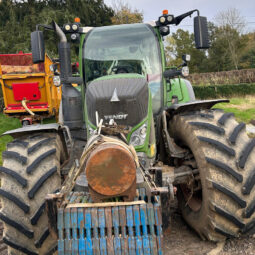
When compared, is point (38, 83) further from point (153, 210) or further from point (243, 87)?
point (243, 87)

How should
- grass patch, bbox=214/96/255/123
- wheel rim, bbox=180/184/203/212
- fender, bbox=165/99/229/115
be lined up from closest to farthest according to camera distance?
wheel rim, bbox=180/184/203/212, fender, bbox=165/99/229/115, grass patch, bbox=214/96/255/123

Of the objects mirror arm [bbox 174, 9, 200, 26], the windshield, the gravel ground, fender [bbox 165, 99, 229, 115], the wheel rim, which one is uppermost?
mirror arm [bbox 174, 9, 200, 26]

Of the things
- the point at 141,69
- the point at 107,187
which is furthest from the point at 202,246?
the point at 141,69

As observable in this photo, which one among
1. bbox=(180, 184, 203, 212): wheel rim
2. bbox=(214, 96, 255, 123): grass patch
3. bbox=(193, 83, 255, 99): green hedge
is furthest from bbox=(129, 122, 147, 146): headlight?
bbox=(193, 83, 255, 99): green hedge

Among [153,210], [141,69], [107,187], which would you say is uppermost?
[141,69]

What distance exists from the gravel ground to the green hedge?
1730 centimetres

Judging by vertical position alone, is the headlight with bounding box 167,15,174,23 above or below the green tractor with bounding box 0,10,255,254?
above

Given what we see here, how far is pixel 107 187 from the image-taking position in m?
2.25

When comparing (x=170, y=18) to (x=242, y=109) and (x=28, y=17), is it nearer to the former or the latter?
(x=242, y=109)

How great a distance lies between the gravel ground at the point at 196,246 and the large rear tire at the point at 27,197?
81cm

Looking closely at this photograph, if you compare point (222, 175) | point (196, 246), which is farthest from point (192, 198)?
point (222, 175)

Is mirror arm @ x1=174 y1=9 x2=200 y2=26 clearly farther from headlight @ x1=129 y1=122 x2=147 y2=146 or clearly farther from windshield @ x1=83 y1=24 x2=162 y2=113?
headlight @ x1=129 y1=122 x2=147 y2=146

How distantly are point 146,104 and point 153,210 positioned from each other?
1430mm

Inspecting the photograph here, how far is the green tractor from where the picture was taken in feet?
7.43
